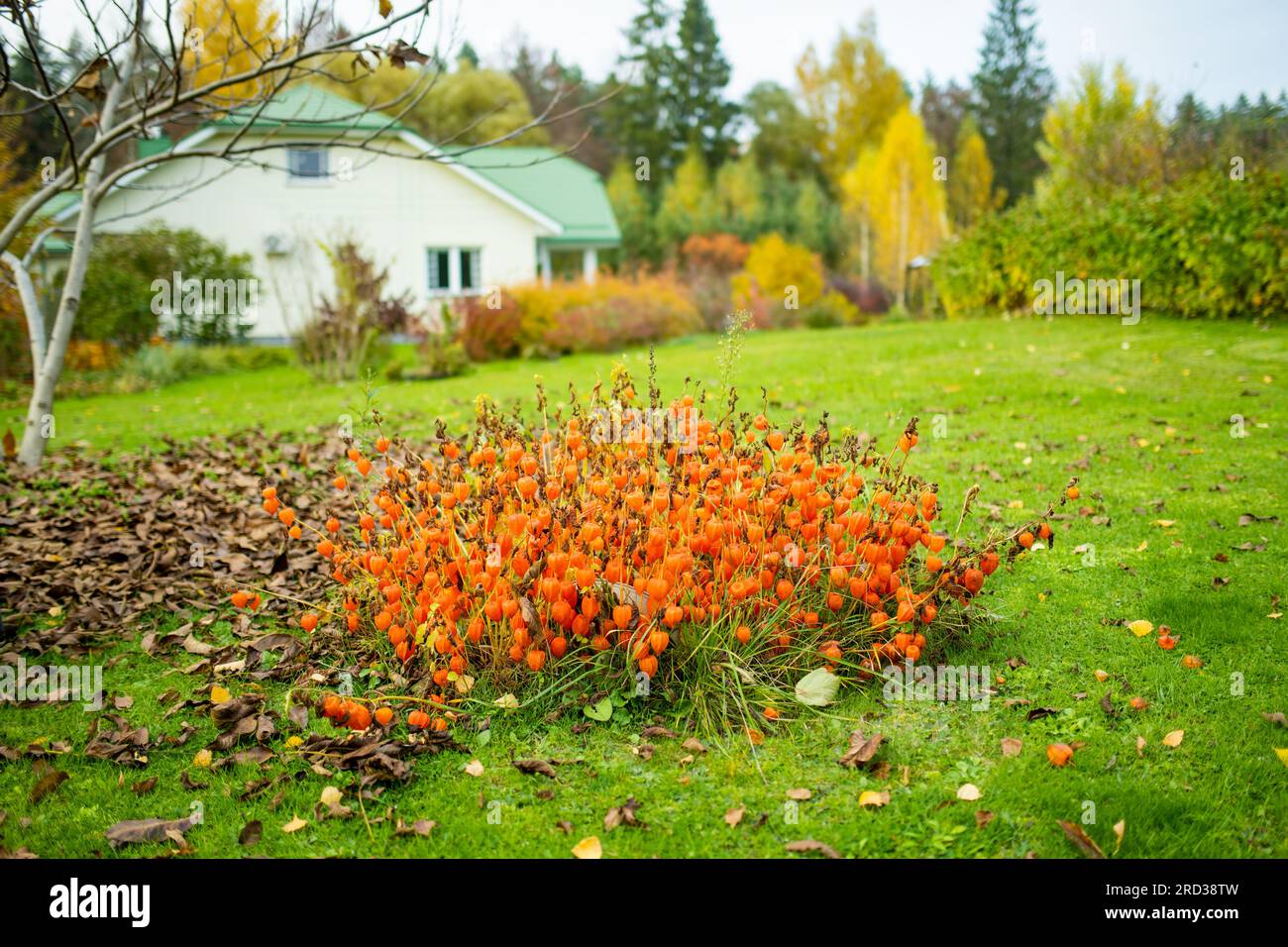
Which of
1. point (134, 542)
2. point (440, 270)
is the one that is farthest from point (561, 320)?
point (134, 542)

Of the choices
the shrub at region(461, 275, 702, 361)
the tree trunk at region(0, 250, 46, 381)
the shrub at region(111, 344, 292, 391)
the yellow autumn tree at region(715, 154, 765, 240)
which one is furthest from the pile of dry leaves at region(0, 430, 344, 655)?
the yellow autumn tree at region(715, 154, 765, 240)

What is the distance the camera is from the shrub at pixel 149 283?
52.5ft

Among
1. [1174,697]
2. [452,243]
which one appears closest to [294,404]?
[1174,697]

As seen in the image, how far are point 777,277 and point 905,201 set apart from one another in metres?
6.09

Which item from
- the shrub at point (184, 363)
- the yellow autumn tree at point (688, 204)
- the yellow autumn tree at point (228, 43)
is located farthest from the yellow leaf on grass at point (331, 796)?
the yellow autumn tree at point (688, 204)

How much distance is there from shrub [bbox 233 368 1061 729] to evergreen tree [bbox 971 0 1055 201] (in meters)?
38.7

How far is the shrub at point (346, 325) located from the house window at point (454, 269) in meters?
9.39

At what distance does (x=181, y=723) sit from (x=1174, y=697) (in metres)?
3.58

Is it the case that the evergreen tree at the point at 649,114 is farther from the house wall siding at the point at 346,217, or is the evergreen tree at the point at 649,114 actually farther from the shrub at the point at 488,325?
the shrub at the point at 488,325

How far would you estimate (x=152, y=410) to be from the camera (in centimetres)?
1120

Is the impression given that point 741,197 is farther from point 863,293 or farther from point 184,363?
point 184,363

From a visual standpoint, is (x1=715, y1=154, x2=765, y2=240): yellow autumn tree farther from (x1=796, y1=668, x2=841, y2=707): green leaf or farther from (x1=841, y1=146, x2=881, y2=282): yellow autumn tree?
(x1=796, y1=668, x2=841, y2=707): green leaf

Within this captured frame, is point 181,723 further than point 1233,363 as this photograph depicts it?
No
